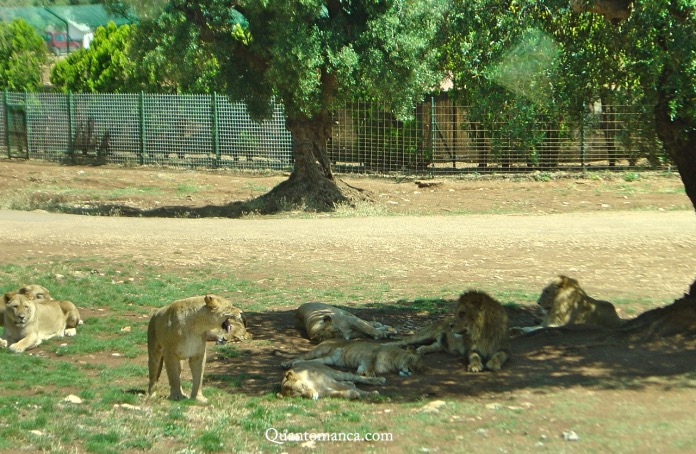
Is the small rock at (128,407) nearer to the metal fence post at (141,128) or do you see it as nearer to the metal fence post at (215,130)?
the metal fence post at (215,130)

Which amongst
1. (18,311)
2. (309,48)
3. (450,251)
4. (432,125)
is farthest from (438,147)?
(18,311)

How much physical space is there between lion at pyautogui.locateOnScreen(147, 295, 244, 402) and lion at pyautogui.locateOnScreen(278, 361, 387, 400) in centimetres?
79

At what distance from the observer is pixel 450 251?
15477 millimetres

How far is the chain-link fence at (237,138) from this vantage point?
27219 millimetres

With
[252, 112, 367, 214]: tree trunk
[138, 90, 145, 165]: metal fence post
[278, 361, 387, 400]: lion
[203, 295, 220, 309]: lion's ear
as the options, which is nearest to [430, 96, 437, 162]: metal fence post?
[252, 112, 367, 214]: tree trunk

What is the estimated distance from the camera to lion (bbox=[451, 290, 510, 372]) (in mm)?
8922

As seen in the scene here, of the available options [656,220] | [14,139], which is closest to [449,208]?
[656,220]

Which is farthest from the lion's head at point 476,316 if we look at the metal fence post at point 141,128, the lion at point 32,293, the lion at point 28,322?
the metal fence post at point 141,128

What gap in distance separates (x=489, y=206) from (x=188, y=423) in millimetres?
16097

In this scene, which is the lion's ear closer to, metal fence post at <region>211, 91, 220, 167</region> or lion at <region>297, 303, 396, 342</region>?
lion at <region>297, 303, 396, 342</region>

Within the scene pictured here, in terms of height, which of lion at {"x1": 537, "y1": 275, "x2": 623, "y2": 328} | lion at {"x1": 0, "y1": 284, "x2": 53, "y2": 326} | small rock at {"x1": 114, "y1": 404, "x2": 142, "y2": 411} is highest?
lion at {"x1": 0, "y1": 284, "x2": 53, "y2": 326}

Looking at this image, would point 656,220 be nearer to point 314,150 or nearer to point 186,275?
point 314,150

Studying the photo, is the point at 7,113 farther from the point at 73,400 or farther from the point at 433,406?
the point at 433,406

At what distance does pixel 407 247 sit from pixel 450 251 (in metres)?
0.82
